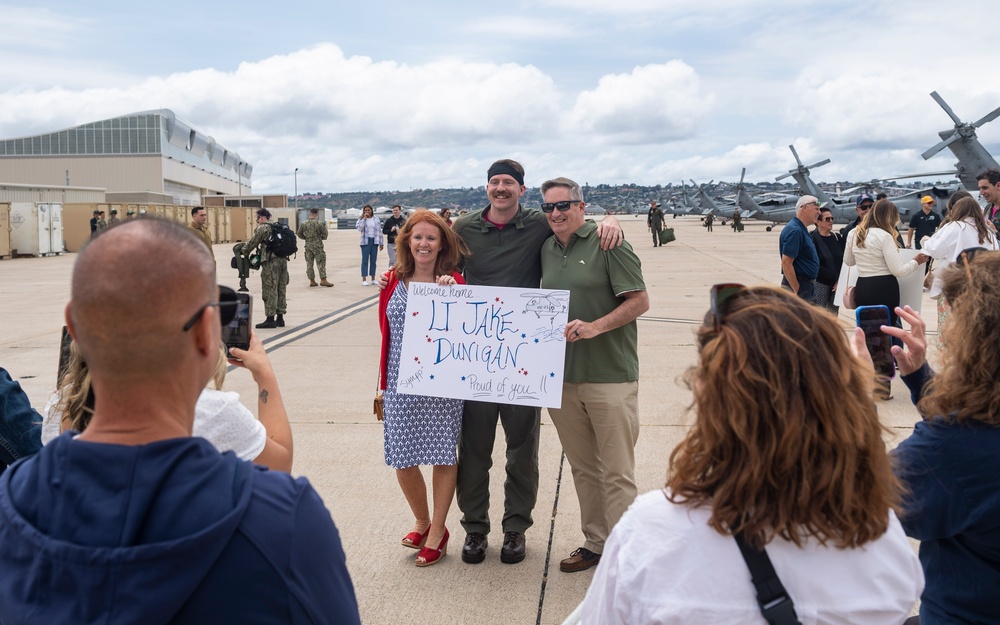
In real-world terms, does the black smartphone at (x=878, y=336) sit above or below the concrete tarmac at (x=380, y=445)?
above

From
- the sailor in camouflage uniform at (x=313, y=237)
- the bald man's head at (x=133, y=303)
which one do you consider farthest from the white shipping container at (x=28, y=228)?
the bald man's head at (x=133, y=303)

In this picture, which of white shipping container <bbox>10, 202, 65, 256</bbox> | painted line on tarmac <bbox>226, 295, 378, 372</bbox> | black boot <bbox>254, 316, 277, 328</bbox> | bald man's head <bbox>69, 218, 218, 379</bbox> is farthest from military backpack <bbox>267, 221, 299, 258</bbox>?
white shipping container <bbox>10, 202, 65, 256</bbox>

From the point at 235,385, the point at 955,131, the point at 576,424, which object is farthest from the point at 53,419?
the point at 955,131

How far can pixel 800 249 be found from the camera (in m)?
7.81

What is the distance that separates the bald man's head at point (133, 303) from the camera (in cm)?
137

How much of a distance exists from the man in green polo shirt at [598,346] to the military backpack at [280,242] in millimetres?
8868

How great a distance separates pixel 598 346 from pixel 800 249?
14.5 ft

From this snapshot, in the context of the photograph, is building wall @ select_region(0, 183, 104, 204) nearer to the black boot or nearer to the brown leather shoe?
the black boot

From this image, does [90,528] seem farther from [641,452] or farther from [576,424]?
[641,452]

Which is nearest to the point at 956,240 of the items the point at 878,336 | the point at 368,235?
the point at 878,336

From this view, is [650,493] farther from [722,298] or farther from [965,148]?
[965,148]

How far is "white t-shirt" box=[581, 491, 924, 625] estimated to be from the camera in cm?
147

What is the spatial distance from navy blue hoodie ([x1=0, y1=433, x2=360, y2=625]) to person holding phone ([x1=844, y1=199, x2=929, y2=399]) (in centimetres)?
711

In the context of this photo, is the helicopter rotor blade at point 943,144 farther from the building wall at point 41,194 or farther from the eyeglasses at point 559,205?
the building wall at point 41,194
